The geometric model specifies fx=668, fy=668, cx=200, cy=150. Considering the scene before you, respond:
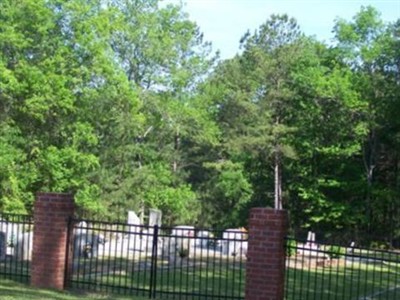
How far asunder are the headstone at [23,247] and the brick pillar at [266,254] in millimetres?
8223

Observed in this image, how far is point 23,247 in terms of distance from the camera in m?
16.7

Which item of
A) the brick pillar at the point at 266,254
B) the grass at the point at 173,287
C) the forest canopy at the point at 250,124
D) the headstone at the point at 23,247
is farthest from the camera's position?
the forest canopy at the point at 250,124

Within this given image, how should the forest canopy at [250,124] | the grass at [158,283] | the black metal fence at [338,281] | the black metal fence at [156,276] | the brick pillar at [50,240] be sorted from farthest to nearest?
1. the forest canopy at [250,124]
2. the grass at [158,283]
3. the black metal fence at [156,276]
4. the brick pillar at [50,240]
5. the black metal fence at [338,281]

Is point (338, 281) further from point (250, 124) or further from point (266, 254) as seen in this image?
point (250, 124)

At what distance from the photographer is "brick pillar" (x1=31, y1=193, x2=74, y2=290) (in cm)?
1122

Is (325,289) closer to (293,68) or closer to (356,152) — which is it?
(356,152)

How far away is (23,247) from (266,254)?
872cm

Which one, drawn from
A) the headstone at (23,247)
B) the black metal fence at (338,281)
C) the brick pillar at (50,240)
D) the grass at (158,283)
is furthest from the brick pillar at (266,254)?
the headstone at (23,247)

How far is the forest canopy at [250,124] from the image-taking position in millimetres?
41266

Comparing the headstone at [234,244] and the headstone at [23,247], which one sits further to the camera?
the headstone at [23,247]

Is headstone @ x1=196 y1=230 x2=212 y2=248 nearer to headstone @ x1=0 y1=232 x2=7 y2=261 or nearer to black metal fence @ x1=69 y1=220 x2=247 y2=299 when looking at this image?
black metal fence @ x1=69 y1=220 x2=247 y2=299

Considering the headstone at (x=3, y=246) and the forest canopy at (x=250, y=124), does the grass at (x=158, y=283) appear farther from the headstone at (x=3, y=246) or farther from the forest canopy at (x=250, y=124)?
the forest canopy at (x=250, y=124)

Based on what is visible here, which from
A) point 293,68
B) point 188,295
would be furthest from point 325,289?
point 293,68

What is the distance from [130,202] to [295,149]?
40.2 ft
